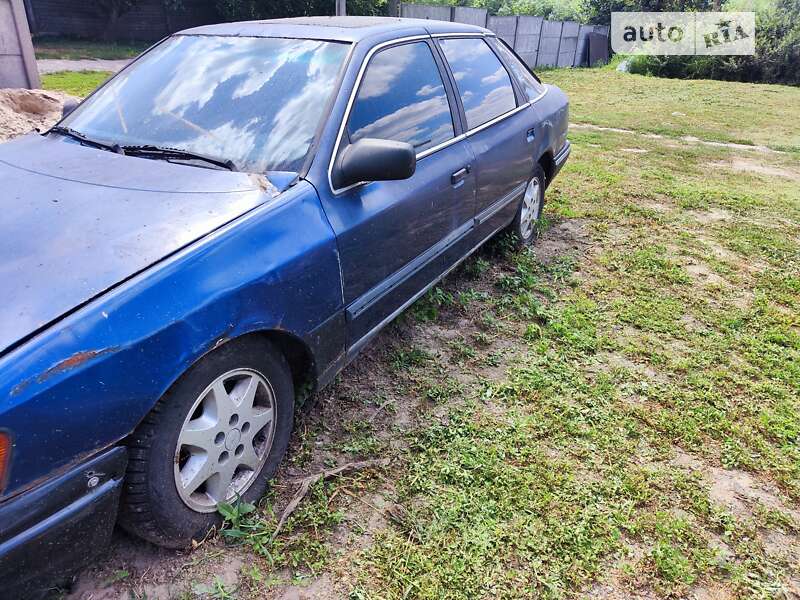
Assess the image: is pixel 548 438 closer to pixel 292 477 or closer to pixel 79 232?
pixel 292 477

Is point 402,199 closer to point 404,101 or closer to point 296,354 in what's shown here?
point 404,101

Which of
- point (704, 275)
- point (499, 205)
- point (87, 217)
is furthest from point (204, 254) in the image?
point (704, 275)

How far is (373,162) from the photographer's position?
2.37m

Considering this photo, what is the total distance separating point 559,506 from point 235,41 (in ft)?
8.58

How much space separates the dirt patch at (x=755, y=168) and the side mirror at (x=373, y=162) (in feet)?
22.7

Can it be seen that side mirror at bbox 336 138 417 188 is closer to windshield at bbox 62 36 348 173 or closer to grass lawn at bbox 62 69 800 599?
windshield at bbox 62 36 348 173

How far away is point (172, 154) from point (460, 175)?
1530mm

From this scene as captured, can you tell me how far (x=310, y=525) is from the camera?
87.6 inches

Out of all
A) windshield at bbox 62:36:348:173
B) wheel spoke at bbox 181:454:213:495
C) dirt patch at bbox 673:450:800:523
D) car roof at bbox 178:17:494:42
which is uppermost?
car roof at bbox 178:17:494:42

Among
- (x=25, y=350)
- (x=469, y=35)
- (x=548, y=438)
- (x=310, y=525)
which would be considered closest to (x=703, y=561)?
(x=548, y=438)

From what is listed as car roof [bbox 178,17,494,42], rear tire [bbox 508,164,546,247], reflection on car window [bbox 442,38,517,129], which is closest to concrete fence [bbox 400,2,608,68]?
rear tire [bbox 508,164,546,247]

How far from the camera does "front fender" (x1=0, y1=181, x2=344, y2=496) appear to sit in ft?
→ 4.91

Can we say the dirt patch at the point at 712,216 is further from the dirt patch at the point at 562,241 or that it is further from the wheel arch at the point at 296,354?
the wheel arch at the point at 296,354

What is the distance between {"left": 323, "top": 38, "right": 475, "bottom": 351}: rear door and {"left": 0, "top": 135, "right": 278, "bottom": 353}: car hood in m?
0.47
